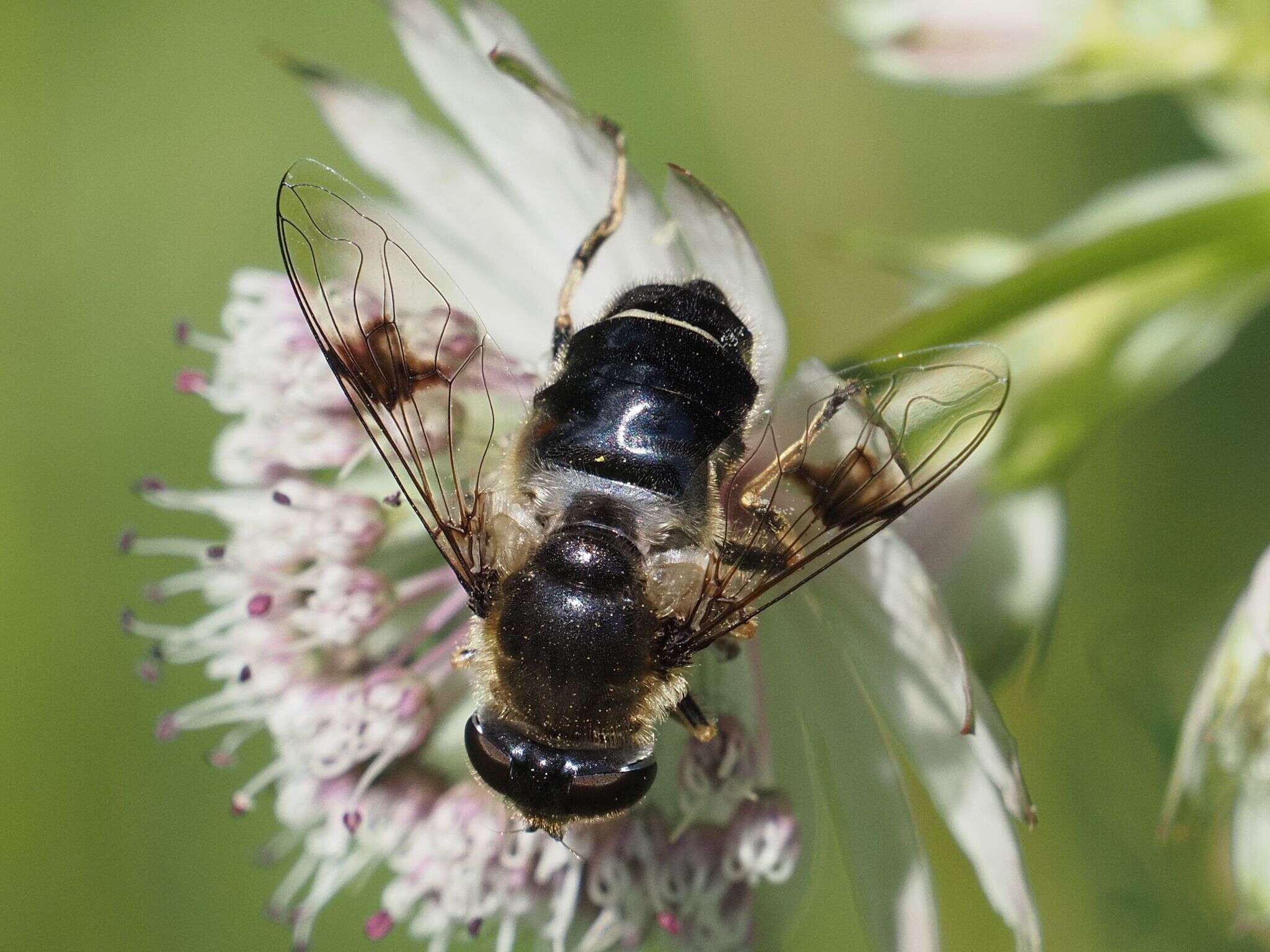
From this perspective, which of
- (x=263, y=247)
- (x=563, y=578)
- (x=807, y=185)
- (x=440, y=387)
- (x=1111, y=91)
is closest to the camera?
(x=563, y=578)

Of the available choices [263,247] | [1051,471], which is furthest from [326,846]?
[263,247]

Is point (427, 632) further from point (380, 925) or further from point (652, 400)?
point (652, 400)

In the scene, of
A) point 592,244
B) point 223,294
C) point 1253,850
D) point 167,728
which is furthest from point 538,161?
point 223,294

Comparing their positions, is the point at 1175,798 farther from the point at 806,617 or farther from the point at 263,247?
the point at 263,247

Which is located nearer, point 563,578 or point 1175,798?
point 563,578

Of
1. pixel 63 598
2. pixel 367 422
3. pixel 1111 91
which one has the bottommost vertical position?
pixel 63 598
